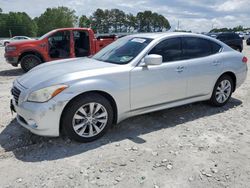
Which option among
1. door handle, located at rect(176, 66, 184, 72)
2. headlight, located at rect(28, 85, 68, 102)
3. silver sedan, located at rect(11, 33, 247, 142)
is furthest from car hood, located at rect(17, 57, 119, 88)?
door handle, located at rect(176, 66, 184, 72)

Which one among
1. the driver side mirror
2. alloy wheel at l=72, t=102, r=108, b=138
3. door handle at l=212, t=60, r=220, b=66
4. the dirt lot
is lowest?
the dirt lot

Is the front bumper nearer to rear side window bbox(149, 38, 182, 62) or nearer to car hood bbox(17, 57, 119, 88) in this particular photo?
car hood bbox(17, 57, 119, 88)

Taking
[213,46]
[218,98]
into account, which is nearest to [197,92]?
[218,98]

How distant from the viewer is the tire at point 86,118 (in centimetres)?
358

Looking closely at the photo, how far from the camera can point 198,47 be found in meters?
4.94

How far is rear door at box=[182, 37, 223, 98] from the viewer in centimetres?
471

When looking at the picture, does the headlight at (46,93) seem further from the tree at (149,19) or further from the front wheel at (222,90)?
the tree at (149,19)

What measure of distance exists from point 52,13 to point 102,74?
72.9 meters

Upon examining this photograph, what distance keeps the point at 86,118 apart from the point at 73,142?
17.0 inches

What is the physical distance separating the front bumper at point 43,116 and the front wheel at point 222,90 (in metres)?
3.19

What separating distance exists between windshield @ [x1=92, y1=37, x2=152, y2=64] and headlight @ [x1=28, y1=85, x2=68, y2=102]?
3.71ft

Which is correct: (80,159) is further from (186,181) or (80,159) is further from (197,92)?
(197,92)

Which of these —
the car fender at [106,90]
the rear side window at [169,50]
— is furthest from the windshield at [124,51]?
the car fender at [106,90]

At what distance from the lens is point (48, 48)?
971 centimetres
